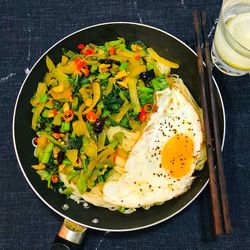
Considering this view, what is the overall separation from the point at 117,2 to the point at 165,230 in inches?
69.0

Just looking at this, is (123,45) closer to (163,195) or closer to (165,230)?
(163,195)

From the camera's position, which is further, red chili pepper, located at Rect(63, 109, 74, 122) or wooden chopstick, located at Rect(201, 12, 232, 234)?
red chili pepper, located at Rect(63, 109, 74, 122)

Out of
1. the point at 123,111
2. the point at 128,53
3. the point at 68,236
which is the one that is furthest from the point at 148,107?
the point at 68,236

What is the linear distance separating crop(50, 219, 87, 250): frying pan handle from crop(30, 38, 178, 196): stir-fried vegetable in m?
0.23

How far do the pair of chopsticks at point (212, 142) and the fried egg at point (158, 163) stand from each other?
0.48ft

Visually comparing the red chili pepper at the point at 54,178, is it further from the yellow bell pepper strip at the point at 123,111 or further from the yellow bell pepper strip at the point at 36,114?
the yellow bell pepper strip at the point at 123,111

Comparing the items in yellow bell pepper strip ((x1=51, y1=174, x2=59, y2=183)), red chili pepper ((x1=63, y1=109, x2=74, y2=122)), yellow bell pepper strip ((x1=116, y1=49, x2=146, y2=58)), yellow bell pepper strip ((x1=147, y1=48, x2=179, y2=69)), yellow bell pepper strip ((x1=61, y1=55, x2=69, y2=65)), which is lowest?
yellow bell pepper strip ((x1=51, y1=174, x2=59, y2=183))

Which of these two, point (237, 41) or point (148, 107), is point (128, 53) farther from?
point (237, 41)

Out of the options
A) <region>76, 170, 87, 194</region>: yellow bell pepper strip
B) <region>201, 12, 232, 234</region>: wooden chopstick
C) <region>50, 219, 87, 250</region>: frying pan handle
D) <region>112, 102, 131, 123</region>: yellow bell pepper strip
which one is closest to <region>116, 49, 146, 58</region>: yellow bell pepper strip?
<region>112, 102, 131, 123</region>: yellow bell pepper strip

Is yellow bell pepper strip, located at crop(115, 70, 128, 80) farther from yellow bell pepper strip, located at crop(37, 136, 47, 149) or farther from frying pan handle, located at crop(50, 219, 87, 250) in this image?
frying pan handle, located at crop(50, 219, 87, 250)

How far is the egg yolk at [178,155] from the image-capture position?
295 cm

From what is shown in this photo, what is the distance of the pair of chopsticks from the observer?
271 cm

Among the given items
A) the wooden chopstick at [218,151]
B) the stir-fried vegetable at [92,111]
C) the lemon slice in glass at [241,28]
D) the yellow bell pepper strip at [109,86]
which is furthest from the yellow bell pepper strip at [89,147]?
the lemon slice in glass at [241,28]

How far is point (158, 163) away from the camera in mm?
2977
